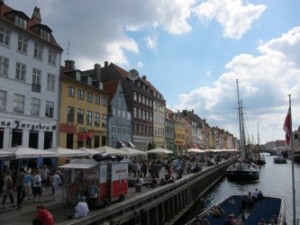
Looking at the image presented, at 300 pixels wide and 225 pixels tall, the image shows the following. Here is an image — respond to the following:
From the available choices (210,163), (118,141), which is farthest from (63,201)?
(210,163)

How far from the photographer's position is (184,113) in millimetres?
134250

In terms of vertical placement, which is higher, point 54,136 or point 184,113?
point 184,113

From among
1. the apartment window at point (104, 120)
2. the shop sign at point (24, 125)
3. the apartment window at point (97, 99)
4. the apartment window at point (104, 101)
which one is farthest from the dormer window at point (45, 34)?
the apartment window at point (104, 120)

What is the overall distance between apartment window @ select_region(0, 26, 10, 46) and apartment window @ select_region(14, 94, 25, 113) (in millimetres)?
5265

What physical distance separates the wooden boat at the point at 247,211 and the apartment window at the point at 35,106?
72.3 feet

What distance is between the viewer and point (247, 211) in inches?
1050

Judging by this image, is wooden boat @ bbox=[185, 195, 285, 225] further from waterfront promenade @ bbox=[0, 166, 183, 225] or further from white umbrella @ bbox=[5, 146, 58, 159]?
white umbrella @ bbox=[5, 146, 58, 159]

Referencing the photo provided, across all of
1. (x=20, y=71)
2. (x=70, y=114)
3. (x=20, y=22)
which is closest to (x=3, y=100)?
(x=20, y=71)

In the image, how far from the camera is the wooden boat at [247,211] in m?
22.7

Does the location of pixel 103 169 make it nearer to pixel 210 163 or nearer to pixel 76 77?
pixel 76 77

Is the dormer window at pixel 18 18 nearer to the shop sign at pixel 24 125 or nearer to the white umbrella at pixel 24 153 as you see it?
the shop sign at pixel 24 125

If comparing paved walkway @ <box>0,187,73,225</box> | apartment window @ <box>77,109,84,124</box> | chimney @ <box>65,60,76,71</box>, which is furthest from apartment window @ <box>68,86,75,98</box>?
paved walkway @ <box>0,187,73,225</box>

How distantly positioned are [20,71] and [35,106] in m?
4.20

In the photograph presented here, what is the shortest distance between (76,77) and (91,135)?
8.17 metres
